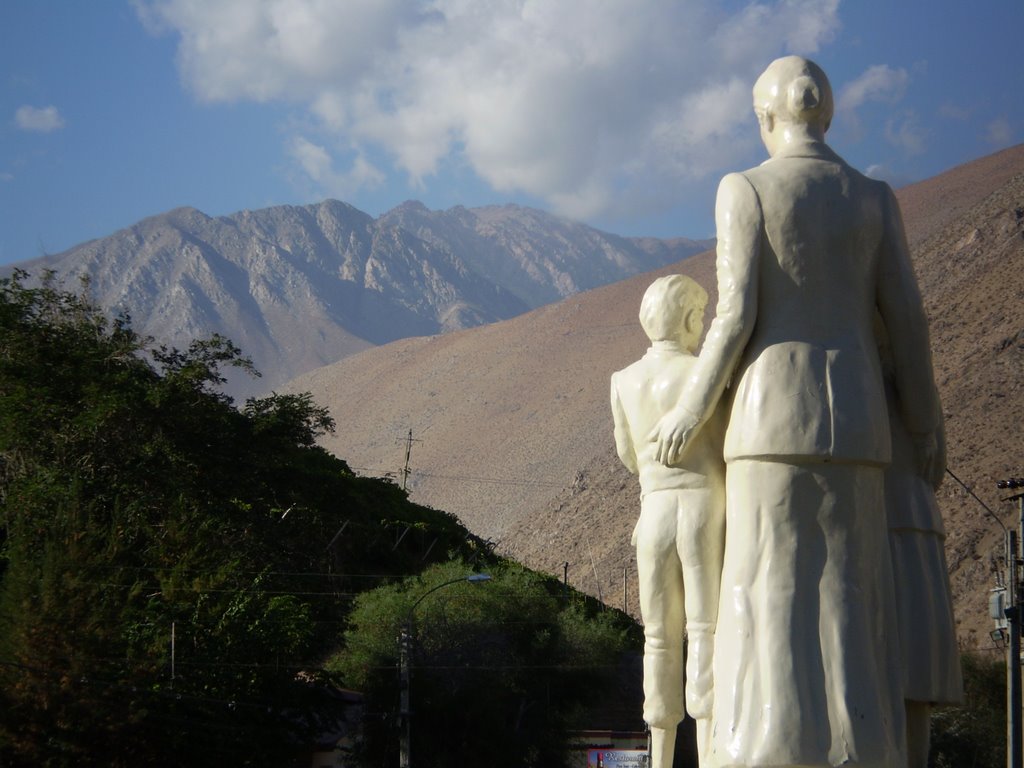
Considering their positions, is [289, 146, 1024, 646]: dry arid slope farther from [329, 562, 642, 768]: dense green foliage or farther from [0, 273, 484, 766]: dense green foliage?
[0, 273, 484, 766]: dense green foliage

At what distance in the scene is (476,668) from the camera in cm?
3644

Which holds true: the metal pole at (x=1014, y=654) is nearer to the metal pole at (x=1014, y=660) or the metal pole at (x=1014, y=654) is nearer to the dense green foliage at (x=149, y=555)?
the metal pole at (x=1014, y=660)

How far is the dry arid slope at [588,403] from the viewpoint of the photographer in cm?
6450

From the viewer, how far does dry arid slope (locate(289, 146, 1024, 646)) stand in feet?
212

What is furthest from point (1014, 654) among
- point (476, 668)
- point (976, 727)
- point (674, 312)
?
point (976, 727)

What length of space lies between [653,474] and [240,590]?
20928 millimetres

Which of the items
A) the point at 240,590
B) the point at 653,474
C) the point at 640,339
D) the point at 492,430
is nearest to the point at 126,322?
the point at 240,590

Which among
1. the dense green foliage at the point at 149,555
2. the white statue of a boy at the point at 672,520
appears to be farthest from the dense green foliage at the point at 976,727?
the white statue of a boy at the point at 672,520

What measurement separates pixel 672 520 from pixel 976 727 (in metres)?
33.7

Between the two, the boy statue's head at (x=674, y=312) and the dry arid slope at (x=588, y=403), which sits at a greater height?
the dry arid slope at (x=588, y=403)

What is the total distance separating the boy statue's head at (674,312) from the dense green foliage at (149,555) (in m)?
16.2

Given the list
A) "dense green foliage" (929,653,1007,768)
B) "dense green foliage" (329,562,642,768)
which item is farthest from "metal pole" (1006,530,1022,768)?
"dense green foliage" (929,653,1007,768)

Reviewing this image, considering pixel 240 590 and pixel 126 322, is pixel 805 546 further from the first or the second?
pixel 126 322

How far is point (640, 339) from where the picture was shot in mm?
153375
